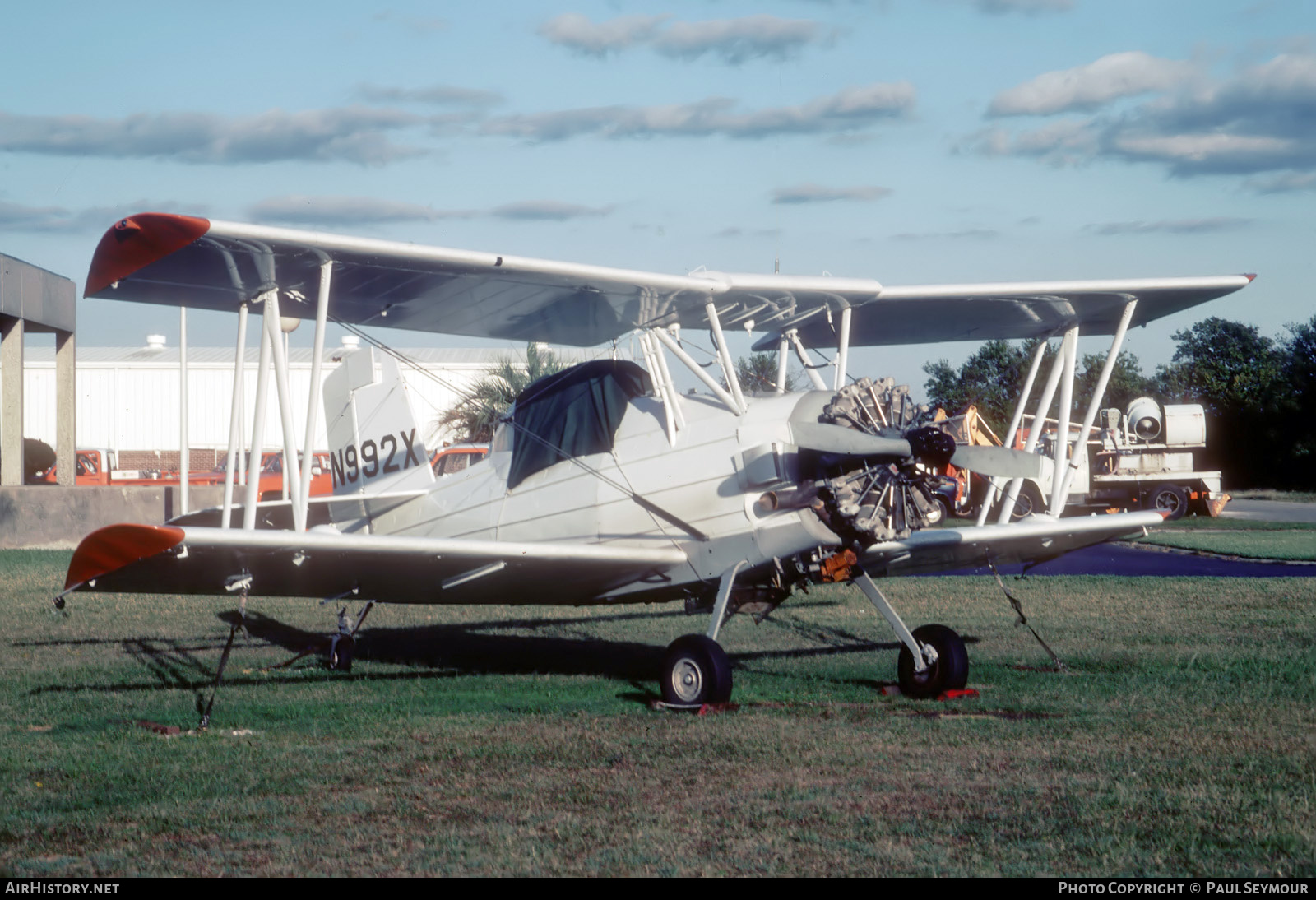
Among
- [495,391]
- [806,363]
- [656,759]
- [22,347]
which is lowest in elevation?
[656,759]

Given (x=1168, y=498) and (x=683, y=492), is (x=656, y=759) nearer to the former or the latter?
(x=683, y=492)

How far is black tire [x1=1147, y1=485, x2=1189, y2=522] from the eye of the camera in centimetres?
3344

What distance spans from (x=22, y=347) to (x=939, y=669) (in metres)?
23.8

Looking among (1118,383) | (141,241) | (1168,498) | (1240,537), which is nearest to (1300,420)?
(1118,383)

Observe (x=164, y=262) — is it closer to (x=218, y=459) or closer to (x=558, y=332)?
(x=558, y=332)

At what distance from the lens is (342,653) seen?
10.4 metres

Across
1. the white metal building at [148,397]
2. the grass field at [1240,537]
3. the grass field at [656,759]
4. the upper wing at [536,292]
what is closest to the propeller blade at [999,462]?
the grass field at [656,759]

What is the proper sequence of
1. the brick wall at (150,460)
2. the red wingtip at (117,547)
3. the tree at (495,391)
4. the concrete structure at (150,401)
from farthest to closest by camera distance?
the brick wall at (150,460), the concrete structure at (150,401), the tree at (495,391), the red wingtip at (117,547)

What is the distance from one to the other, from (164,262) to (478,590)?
325 cm

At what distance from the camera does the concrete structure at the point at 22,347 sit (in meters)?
25.7

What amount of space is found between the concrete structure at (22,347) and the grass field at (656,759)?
15877 millimetres

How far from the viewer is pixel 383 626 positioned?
545 inches

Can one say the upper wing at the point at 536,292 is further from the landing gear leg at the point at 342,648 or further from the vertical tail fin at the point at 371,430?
Answer: the landing gear leg at the point at 342,648

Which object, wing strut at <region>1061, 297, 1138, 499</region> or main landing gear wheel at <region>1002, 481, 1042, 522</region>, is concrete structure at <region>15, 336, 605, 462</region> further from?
wing strut at <region>1061, 297, 1138, 499</region>
